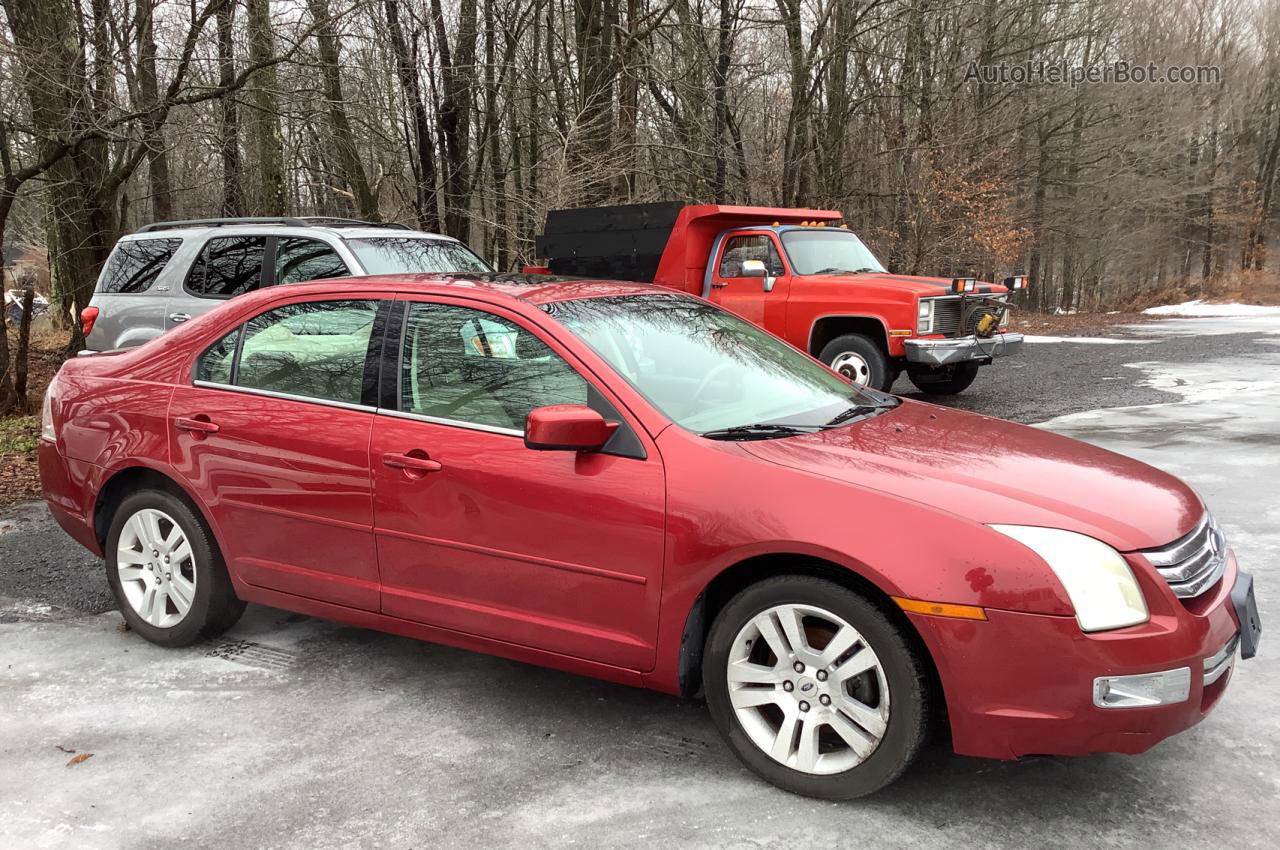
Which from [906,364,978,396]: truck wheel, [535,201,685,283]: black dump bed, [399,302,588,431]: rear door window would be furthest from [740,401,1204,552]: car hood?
[906,364,978,396]: truck wheel

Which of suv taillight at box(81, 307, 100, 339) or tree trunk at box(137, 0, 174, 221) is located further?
tree trunk at box(137, 0, 174, 221)

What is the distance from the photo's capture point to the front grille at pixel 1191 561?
8.92ft

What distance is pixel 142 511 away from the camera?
13.7 ft

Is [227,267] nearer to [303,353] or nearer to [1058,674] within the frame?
[303,353]

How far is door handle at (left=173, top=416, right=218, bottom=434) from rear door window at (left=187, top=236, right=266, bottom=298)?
4.72 m

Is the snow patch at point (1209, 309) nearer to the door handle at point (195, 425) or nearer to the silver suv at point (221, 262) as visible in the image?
the silver suv at point (221, 262)

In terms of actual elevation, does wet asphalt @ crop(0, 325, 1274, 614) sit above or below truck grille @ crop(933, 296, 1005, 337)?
below

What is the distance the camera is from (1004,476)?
2.99m

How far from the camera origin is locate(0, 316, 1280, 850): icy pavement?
2.76m

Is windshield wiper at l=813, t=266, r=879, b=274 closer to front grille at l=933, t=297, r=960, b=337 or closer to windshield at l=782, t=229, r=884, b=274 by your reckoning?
windshield at l=782, t=229, r=884, b=274

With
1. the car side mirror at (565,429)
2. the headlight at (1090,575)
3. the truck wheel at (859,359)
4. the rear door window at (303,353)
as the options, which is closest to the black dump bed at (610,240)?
the truck wheel at (859,359)

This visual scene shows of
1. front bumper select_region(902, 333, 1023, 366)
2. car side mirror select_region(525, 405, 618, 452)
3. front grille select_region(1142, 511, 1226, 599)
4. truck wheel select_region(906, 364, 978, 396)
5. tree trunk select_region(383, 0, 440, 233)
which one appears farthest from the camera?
tree trunk select_region(383, 0, 440, 233)

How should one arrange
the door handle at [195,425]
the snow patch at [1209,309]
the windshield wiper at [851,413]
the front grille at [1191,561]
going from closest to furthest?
the front grille at [1191,561] → the windshield wiper at [851,413] → the door handle at [195,425] → the snow patch at [1209,309]

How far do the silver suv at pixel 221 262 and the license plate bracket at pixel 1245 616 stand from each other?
6651mm
